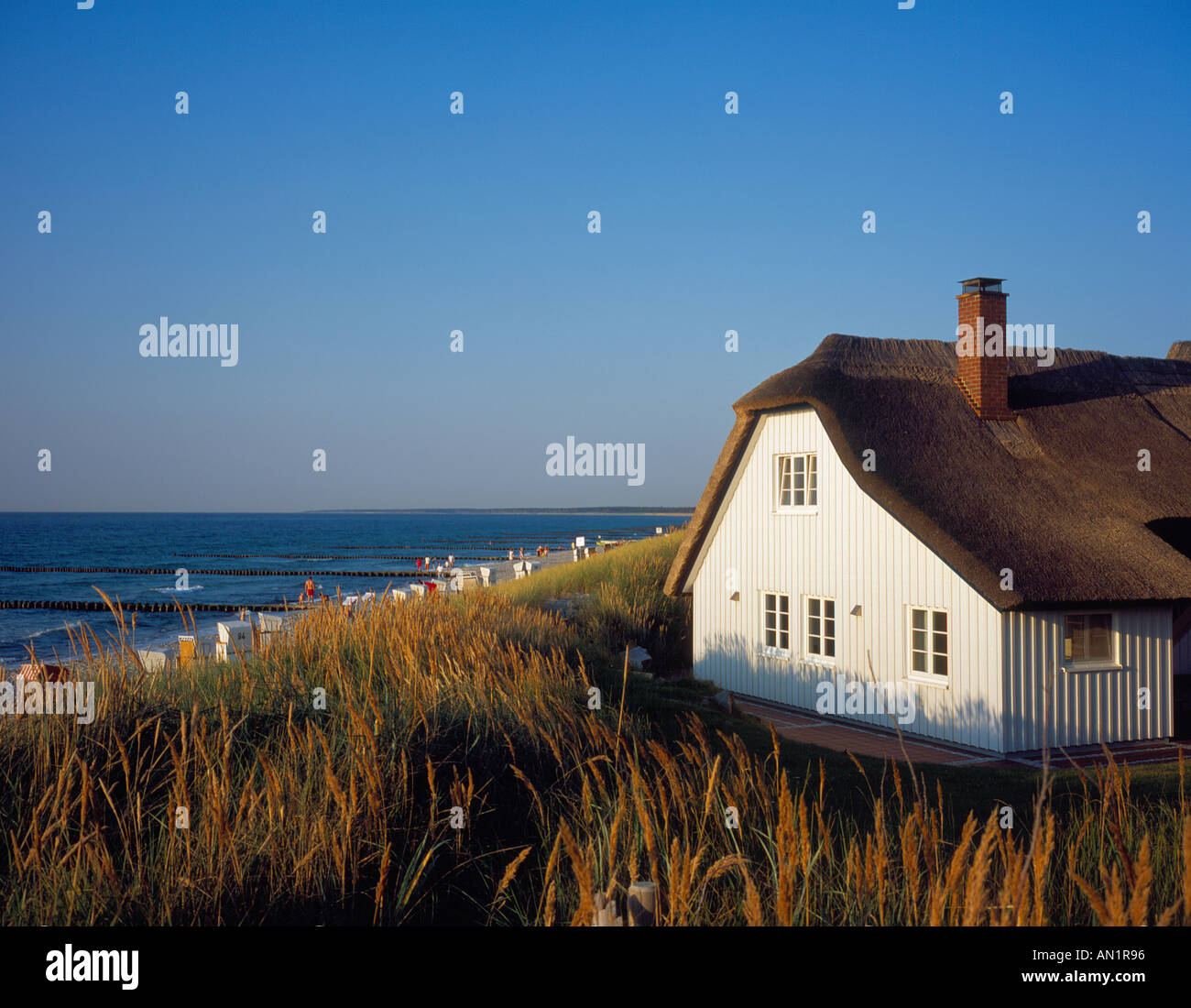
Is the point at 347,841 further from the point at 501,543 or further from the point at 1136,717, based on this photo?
the point at 501,543

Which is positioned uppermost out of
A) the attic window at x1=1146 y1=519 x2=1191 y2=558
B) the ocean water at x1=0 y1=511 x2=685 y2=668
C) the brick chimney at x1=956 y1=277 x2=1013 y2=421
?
the brick chimney at x1=956 y1=277 x2=1013 y2=421

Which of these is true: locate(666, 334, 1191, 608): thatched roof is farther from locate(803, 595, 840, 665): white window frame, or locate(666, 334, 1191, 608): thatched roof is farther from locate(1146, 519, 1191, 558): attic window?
locate(803, 595, 840, 665): white window frame

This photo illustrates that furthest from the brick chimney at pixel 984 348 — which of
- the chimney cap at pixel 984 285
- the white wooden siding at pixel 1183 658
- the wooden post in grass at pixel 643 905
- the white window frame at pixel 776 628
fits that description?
the wooden post in grass at pixel 643 905

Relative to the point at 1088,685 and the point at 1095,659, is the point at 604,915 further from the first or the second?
the point at 1095,659

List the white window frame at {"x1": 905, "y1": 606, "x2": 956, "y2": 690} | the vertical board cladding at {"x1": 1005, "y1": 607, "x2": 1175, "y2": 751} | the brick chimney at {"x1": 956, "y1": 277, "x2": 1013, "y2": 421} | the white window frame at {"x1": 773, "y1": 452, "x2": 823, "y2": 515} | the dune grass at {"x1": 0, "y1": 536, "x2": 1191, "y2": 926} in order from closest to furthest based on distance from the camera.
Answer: the dune grass at {"x1": 0, "y1": 536, "x2": 1191, "y2": 926}, the vertical board cladding at {"x1": 1005, "y1": 607, "x2": 1175, "y2": 751}, the white window frame at {"x1": 905, "y1": 606, "x2": 956, "y2": 690}, the brick chimney at {"x1": 956, "y1": 277, "x2": 1013, "y2": 421}, the white window frame at {"x1": 773, "y1": 452, "x2": 823, "y2": 515}

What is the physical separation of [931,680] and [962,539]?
2035mm

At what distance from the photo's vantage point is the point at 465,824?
17.1 feet

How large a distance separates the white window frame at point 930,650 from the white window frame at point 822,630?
128 centimetres

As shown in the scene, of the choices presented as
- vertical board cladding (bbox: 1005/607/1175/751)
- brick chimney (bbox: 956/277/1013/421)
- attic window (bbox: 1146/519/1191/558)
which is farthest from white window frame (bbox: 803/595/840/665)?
attic window (bbox: 1146/519/1191/558)

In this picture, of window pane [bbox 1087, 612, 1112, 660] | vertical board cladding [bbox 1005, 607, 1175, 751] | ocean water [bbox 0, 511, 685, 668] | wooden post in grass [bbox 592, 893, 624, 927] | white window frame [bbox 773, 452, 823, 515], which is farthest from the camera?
ocean water [bbox 0, 511, 685, 668]

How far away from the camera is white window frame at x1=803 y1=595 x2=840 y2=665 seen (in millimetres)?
13648

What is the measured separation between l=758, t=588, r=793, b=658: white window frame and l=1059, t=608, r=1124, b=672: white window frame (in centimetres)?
415

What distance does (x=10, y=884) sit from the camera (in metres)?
4.15

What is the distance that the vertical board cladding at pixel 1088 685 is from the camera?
11.2m
